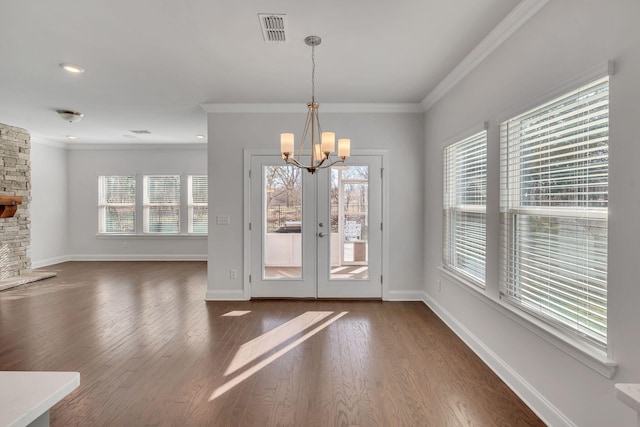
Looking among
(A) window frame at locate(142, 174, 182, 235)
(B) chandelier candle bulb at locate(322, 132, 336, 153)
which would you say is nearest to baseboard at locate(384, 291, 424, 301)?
(B) chandelier candle bulb at locate(322, 132, 336, 153)

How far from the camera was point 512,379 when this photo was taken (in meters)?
2.62

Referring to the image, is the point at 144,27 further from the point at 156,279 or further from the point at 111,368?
the point at 156,279

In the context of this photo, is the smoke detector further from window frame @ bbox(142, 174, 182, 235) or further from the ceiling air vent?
the ceiling air vent

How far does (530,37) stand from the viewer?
2.44 meters

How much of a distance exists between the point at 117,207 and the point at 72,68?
18.3 ft

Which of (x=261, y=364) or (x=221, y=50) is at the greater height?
(x=221, y=50)

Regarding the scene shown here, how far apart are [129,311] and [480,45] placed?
15.9 feet

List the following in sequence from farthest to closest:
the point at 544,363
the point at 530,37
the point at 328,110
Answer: the point at 328,110 → the point at 530,37 → the point at 544,363

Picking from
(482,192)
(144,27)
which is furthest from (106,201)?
(482,192)

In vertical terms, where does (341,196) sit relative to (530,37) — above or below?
below

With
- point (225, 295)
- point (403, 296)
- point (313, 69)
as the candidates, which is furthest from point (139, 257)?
point (313, 69)

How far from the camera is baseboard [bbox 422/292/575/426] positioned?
2.16 meters

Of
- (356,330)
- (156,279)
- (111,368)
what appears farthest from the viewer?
(156,279)

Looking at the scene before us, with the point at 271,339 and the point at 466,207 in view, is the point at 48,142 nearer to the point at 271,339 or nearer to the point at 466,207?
the point at 271,339
